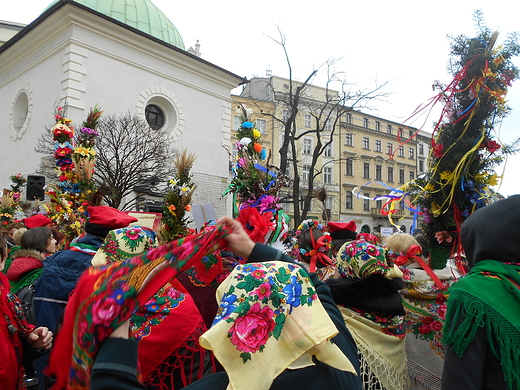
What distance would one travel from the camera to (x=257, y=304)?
3.82 ft

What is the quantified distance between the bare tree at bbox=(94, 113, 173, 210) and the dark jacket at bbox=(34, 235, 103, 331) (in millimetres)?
9225

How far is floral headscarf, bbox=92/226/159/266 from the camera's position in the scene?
85.0 inches

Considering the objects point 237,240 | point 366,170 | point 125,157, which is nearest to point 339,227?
point 237,240

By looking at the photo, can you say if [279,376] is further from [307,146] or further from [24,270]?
[307,146]

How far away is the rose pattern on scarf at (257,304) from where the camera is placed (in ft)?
3.74

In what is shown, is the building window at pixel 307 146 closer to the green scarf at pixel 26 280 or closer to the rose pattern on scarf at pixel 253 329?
the green scarf at pixel 26 280

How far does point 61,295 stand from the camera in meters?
2.88

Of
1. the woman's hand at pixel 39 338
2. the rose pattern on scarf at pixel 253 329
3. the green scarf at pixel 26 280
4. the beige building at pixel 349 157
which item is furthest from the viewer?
the beige building at pixel 349 157

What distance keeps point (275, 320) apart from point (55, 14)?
16798mm

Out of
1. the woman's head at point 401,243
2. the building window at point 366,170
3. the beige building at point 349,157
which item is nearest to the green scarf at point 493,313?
the woman's head at point 401,243

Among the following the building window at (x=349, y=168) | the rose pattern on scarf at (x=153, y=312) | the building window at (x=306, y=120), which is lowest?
the rose pattern on scarf at (x=153, y=312)

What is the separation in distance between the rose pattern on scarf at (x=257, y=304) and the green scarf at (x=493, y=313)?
783mm

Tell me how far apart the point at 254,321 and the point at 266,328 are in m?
0.05

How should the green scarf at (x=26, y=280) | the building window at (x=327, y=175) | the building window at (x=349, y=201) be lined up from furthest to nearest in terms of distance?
1. the building window at (x=349, y=201)
2. the building window at (x=327, y=175)
3. the green scarf at (x=26, y=280)
